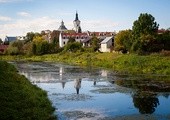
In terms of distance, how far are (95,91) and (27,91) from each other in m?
6.87

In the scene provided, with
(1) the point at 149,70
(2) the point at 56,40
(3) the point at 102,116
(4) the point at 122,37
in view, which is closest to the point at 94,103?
(3) the point at 102,116

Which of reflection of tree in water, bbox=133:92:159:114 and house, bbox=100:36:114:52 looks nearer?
reflection of tree in water, bbox=133:92:159:114

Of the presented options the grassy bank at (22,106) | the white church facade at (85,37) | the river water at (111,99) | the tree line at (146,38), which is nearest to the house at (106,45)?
the white church facade at (85,37)

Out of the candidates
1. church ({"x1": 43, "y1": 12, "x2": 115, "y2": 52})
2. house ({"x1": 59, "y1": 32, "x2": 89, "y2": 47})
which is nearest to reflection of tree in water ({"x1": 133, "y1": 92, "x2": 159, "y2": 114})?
church ({"x1": 43, "y1": 12, "x2": 115, "y2": 52})

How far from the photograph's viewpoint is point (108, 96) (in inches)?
1033

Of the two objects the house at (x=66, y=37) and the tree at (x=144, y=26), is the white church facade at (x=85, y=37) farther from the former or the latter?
the tree at (x=144, y=26)

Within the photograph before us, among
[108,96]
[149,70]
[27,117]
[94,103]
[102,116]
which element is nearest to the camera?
[27,117]

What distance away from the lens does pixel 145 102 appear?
2389 cm

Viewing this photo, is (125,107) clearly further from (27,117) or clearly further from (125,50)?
(125,50)

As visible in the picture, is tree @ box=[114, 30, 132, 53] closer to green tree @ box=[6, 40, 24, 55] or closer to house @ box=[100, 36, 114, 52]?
house @ box=[100, 36, 114, 52]

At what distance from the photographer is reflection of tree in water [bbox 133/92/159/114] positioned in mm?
21219

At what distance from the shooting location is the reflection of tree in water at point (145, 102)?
2122 cm

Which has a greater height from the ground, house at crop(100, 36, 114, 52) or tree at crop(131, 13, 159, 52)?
tree at crop(131, 13, 159, 52)

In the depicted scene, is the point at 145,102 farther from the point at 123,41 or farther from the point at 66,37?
the point at 66,37
